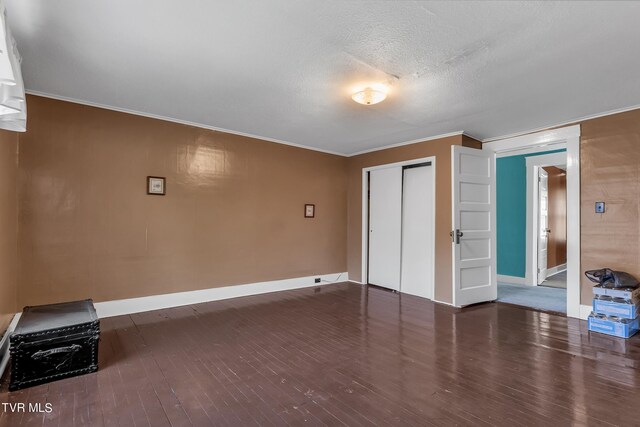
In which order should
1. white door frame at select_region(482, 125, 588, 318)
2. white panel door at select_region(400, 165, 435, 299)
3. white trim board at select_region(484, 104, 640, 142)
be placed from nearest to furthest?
white trim board at select_region(484, 104, 640, 142)
white door frame at select_region(482, 125, 588, 318)
white panel door at select_region(400, 165, 435, 299)

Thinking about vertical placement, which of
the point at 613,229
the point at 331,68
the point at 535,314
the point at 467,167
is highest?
the point at 331,68

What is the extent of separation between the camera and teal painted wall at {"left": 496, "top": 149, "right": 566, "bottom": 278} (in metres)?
6.29

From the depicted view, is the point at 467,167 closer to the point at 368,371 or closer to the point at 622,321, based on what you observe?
the point at 622,321

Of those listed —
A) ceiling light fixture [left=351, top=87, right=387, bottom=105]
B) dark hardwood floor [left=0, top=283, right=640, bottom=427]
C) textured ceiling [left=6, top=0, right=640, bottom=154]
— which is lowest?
dark hardwood floor [left=0, top=283, right=640, bottom=427]

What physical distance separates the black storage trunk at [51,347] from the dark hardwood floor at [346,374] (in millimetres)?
92

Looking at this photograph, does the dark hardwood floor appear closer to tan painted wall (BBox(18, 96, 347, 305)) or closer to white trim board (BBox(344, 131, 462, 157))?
tan painted wall (BBox(18, 96, 347, 305))

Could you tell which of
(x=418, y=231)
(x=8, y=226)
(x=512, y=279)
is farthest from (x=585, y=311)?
(x=8, y=226)

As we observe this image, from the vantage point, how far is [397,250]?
5414 mm

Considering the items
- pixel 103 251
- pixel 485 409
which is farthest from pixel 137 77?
pixel 485 409

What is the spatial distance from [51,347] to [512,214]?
7224 millimetres

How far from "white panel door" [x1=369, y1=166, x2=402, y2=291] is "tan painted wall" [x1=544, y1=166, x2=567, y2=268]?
12.4 ft

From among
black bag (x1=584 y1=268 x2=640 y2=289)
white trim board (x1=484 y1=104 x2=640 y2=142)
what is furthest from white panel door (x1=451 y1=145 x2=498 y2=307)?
black bag (x1=584 y1=268 x2=640 y2=289)

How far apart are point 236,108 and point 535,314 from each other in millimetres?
4579

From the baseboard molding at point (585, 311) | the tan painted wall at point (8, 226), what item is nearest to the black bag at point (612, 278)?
the baseboard molding at point (585, 311)
